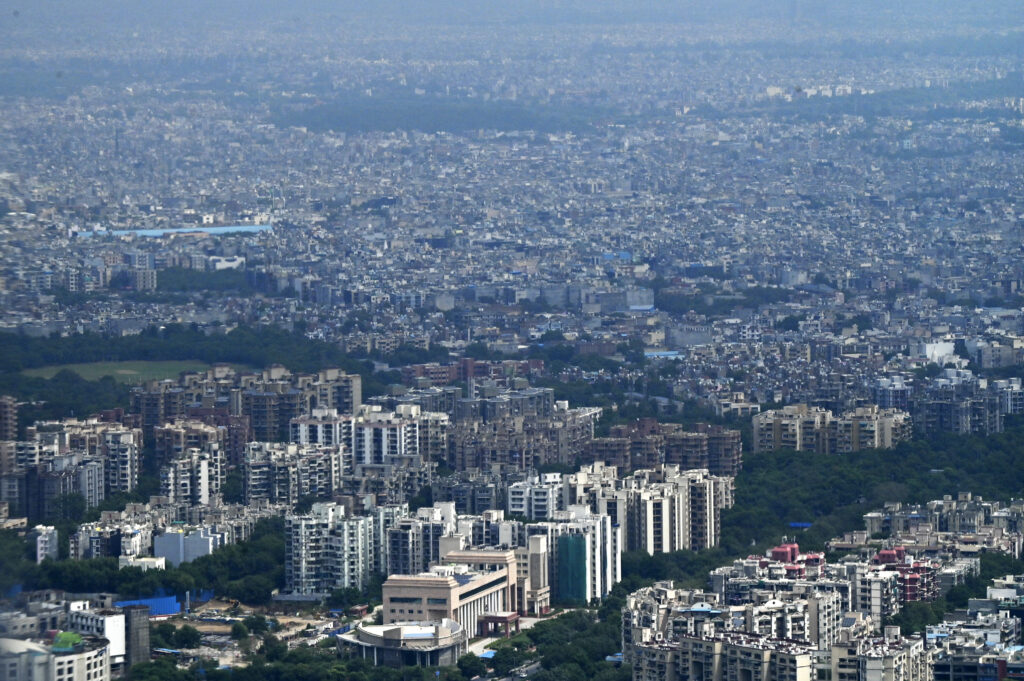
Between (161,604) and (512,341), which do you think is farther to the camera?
(512,341)

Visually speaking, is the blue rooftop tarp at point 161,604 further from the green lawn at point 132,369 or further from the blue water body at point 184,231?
the blue water body at point 184,231

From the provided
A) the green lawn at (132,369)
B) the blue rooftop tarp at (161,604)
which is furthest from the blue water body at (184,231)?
the blue rooftop tarp at (161,604)

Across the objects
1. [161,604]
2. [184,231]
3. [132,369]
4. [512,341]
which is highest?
[161,604]

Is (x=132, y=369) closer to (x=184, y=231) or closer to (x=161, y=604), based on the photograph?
(x=161, y=604)

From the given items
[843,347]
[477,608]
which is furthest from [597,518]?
[843,347]

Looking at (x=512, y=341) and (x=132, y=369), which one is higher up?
(x=132, y=369)

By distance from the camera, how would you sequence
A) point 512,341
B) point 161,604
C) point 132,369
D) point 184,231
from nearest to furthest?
point 161,604, point 132,369, point 512,341, point 184,231

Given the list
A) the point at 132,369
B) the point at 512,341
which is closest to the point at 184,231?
the point at 512,341
